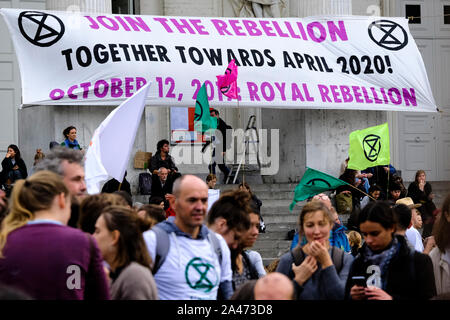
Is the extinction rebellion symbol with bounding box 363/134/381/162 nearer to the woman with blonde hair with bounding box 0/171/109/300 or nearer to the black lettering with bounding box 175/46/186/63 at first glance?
the black lettering with bounding box 175/46/186/63

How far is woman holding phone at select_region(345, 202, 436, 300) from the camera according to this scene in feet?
20.9

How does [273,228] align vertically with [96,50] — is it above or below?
below

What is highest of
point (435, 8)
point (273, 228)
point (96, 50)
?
point (435, 8)

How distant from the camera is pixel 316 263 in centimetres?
678

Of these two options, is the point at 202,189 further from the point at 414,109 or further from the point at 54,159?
the point at 414,109

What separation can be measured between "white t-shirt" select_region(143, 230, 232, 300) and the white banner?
9.23 m

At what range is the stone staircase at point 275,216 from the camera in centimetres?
1477

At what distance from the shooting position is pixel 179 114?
66.9 feet

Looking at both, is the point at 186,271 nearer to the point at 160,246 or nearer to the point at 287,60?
the point at 160,246

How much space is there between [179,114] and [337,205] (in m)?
5.29

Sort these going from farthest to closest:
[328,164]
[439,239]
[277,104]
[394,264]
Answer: [328,164] → [277,104] → [439,239] → [394,264]

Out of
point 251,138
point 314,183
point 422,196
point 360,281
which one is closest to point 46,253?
point 360,281

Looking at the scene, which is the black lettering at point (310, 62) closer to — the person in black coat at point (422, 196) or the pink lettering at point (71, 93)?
the person in black coat at point (422, 196)
